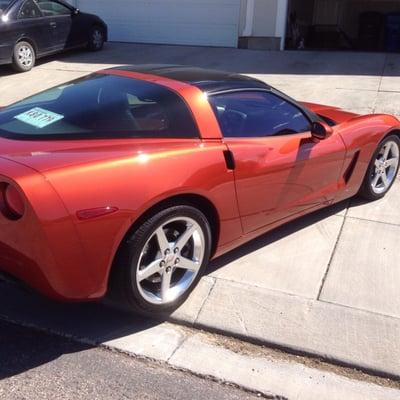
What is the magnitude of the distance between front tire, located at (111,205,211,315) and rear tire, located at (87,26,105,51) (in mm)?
10301

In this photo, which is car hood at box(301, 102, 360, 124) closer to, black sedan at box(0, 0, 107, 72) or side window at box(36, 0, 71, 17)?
black sedan at box(0, 0, 107, 72)

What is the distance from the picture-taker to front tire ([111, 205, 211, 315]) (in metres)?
3.07

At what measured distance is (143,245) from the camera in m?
3.08

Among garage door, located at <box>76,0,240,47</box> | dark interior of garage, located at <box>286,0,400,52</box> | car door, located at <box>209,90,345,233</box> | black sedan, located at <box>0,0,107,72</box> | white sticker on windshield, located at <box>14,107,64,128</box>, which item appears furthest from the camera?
dark interior of garage, located at <box>286,0,400,52</box>

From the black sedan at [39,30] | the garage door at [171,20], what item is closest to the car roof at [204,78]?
the black sedan at [39,30]

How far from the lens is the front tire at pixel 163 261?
3.07 meters

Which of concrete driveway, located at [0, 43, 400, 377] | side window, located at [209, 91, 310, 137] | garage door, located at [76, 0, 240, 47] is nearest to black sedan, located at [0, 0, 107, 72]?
garage door, located at [76, 0, 240, 47]

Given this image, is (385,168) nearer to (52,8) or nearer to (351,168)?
(351,168)

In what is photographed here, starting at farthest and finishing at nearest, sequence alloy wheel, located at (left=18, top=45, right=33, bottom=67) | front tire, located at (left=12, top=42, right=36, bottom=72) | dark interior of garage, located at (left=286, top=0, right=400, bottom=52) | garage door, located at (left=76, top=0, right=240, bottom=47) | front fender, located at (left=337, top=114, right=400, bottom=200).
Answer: dark interior of garage, located at (left=286, top=0, right=400, bottom=52) < garage door, located at (left=76, top=0, right=240, bottom=47) < alloy wheel, located at (left=18, top=45, right=33, bottom=67) < front tire, located at (left=12, top=42, right=36, bottom=72) < front fender, located at (left=337, top=114, right=400, bottom=200)

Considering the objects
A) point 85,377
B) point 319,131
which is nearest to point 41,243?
point 85,377

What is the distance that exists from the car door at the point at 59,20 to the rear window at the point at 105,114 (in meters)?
8.40

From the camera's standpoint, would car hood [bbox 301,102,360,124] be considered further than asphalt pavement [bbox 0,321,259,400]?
Yes

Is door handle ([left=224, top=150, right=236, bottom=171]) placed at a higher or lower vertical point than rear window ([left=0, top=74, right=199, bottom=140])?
lower

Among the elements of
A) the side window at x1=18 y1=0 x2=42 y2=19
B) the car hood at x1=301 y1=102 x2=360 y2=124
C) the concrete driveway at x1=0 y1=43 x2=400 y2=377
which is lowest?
the concrete driveway at x1=0 y1=43 x2=400 y2=377
